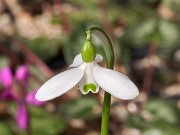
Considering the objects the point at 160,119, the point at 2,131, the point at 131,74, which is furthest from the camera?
the point at 131,74

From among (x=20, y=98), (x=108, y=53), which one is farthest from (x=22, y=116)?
(x=108, y=53)

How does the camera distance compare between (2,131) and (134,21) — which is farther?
(134,21)

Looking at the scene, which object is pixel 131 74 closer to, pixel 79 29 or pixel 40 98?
pixel 79 29

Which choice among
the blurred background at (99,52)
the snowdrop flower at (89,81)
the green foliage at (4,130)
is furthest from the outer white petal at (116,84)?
the green foliage at (4,130)

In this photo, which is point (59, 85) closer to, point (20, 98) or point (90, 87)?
point (90, 87)

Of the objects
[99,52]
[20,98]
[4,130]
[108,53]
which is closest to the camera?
[108,53]

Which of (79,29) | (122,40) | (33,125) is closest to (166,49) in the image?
(122,40)

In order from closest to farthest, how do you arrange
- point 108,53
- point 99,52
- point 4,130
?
1. point 108,53
2. point 99,52
3. point 4,130
